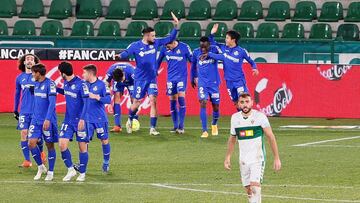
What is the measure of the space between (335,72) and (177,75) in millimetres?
5608

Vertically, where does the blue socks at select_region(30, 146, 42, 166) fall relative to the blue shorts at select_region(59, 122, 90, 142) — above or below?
below

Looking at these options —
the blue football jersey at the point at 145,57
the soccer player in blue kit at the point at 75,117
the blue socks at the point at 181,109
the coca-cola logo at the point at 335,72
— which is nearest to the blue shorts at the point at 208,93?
the blue socks at the point at 181,109

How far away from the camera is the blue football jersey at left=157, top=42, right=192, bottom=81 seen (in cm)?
2517

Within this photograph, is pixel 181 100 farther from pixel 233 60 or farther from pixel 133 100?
pixel 233 60

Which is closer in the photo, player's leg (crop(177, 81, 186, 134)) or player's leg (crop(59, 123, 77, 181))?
player's leg (crop(59, 123, 77, 181))

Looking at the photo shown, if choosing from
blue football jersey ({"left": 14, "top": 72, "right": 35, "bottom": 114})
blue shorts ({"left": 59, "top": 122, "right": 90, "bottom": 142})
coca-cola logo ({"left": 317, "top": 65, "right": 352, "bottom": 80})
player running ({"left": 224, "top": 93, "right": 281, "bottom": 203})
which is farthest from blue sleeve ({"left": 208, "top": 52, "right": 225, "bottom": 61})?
player running ({"left": 224, "top": 93, "right": 281, "bottom": 203})

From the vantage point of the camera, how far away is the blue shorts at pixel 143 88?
25.0 metres

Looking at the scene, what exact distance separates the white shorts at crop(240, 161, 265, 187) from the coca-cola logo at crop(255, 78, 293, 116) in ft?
49.5

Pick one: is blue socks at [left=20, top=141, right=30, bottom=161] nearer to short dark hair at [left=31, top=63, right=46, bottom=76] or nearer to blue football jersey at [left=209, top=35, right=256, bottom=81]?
short dark hair at [left=31, top=63, right=46, bottom=76]

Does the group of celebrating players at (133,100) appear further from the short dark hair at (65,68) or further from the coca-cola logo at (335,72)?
the coca-cola logo at (335,72)

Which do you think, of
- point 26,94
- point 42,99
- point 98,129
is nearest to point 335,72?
point 26,94

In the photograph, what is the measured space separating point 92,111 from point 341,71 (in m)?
12.1

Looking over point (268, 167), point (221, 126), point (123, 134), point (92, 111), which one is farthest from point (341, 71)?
point (92, 111)

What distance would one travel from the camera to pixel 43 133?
59.2ft
